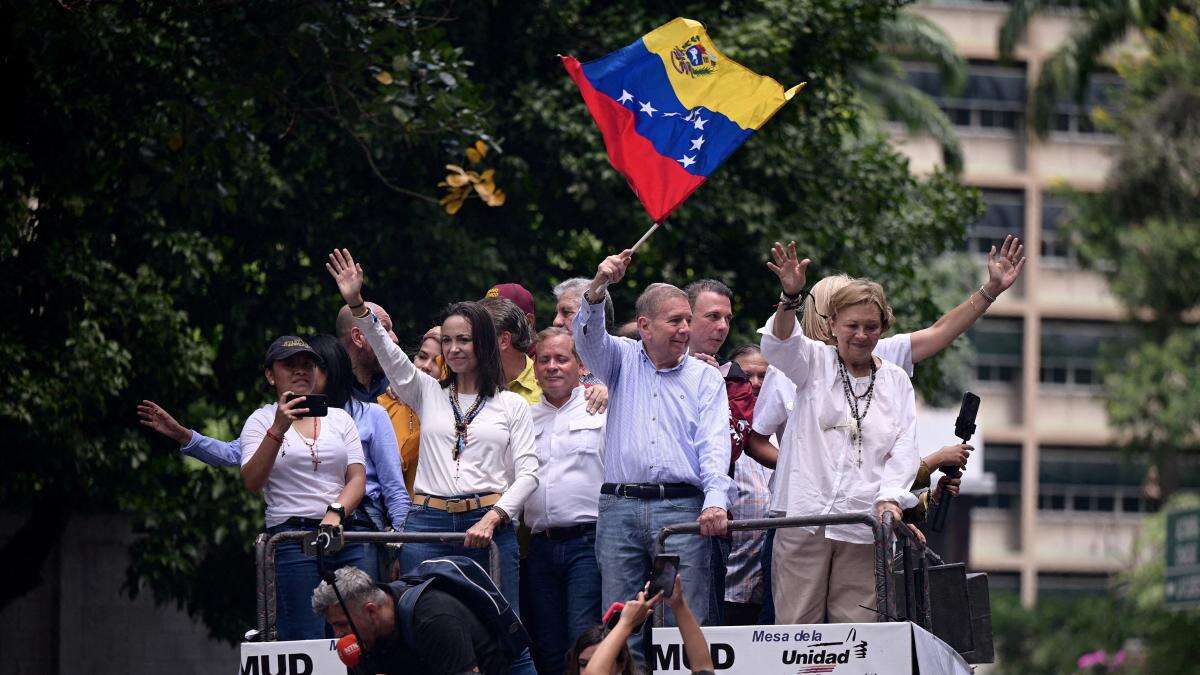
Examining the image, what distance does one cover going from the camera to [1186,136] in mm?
40562

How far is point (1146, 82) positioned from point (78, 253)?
29279mm

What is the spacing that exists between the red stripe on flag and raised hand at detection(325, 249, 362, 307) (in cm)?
172

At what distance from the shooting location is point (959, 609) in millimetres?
9156

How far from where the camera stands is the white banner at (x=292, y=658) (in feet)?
29.6

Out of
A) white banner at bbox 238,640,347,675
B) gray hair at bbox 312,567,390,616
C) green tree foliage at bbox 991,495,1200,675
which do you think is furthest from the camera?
green tree foliage at bbox 991,495,1200,675

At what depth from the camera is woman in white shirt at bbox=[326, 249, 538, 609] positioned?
31.2ft

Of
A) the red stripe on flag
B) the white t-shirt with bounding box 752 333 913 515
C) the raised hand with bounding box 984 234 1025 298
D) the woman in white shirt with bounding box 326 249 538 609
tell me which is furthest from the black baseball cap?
the raised hand with bounding box 984 234 1025 298

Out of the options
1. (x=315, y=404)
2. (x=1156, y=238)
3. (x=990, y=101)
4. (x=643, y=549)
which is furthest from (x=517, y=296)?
(x=990, y=101)

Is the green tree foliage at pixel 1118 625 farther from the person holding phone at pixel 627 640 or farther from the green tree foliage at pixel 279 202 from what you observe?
the person holding phone at pixel 627 640

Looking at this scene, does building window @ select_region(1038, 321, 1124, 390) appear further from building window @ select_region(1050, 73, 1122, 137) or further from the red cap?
the red cap

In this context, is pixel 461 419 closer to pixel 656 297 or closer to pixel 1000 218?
pixel 656 297

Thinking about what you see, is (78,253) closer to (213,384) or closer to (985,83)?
(213,384)

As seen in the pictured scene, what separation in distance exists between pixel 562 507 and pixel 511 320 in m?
1.05

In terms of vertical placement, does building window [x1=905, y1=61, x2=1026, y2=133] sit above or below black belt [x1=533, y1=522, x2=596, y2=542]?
above
